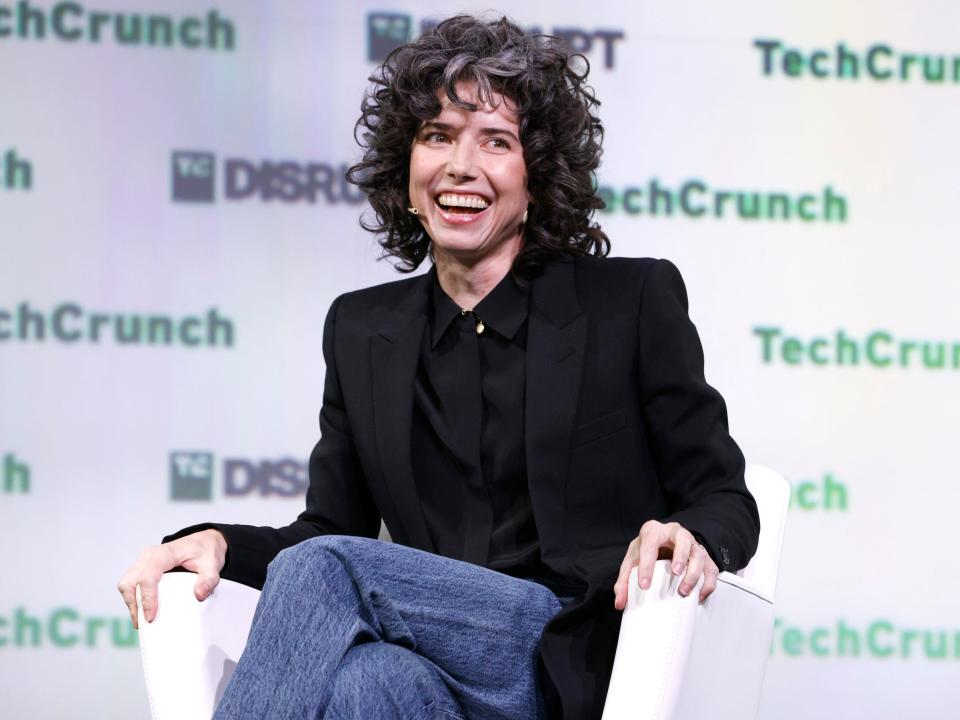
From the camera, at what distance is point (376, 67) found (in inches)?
109

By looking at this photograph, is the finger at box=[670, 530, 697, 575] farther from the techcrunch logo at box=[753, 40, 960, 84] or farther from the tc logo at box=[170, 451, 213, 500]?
the techcrunch logo at box=[753, 40, 960, 84]

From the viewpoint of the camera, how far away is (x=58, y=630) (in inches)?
107

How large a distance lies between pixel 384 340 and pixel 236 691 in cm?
73

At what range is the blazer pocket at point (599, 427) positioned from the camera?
1799 mm

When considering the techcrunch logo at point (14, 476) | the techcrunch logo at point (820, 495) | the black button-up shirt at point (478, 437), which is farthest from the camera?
the techcrunch logo at point (820, 495)

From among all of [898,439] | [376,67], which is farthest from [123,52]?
[898,439]

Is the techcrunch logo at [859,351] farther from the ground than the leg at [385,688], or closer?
farther from the ground

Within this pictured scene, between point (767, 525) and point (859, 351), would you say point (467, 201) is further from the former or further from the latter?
point (859, 351)

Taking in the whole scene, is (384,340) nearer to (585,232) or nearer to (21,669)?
(585,232)

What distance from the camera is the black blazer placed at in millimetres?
1730

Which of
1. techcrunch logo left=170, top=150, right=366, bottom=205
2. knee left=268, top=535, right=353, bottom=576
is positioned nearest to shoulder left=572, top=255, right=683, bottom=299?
knee left=268, top=535, right=353, bottom=576

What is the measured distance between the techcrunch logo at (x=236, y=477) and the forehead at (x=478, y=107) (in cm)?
109

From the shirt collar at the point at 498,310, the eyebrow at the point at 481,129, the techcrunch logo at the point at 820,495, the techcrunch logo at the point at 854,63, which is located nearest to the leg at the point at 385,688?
the shirt collar at the point at 498,310

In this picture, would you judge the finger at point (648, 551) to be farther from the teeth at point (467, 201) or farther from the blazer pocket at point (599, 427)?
the teeth at point (467, 201)
